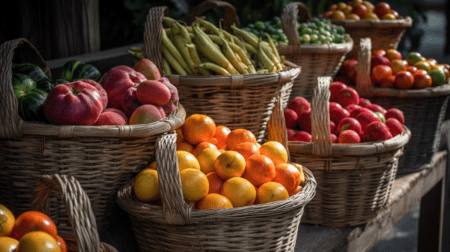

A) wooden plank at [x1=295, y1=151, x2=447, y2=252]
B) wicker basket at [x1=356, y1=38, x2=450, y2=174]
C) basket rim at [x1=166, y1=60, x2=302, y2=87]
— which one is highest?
basket rim at [x1=166, y1=60, x2=302, y2=87]

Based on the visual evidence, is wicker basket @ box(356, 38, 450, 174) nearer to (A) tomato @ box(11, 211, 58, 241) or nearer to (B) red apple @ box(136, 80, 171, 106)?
(B) red apple @ box(136, 80, 171, 106)

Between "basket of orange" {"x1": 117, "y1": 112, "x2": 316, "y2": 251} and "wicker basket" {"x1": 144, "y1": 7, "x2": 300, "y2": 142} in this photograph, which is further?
"wicker basket" {"x1": 144, "y1": 7, "x2": 300, "y2": 142}

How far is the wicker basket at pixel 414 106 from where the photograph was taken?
7.61ft

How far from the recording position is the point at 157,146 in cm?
113

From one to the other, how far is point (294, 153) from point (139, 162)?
0.65 meters

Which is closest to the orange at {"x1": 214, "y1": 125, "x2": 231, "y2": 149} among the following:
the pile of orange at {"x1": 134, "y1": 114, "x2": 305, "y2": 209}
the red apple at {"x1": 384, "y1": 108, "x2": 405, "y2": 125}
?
the pile of orange at {"x1": 134, "y1": 114, "x2": 305, "y2": 209}

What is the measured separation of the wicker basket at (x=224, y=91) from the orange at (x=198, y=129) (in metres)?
0.21

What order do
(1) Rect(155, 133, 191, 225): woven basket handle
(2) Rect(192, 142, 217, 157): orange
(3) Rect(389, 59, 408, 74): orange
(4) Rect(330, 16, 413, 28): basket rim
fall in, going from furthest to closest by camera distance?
(4) Rect(330, 16, 413, 28): basket rim < (3) Rect(389, 59, 408, 74): orange < (2) Rect(192, 142, 217, 157): orange < (1) Rect(155, 133, 191, 225): woven basket handle

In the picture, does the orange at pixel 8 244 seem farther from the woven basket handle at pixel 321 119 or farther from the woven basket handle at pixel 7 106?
the woven basket handle at pixel 321 119

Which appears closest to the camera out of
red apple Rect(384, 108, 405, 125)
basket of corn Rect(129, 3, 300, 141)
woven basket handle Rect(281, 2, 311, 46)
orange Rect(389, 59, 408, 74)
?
basket of corn Rect(129, 3, 300, 141)

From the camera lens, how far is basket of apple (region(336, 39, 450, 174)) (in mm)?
2328

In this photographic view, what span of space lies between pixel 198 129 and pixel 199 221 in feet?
1.31

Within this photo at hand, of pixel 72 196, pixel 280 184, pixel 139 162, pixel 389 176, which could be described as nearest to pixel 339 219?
pixel 389 176

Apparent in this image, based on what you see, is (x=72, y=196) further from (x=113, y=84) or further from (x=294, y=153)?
(x=294, y=153)
